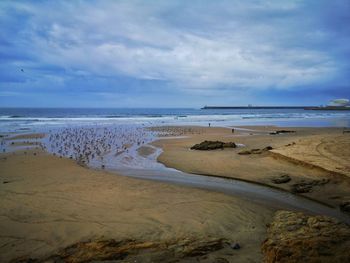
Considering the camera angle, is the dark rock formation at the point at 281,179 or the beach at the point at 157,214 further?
the dark rock formation at the point at 281,179

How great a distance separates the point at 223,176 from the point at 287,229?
598 centimetres

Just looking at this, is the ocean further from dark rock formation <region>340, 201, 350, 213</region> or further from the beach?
dark rock formation <region>340, 201, 350, 213</region>

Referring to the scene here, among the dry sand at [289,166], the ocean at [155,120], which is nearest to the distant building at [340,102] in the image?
the ocean at [155,120]

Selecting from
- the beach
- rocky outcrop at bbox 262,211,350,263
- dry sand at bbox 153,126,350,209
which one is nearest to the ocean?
dry sand at bbox 153,126,350,209

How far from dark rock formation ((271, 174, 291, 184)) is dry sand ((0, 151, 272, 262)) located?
2.58 meters

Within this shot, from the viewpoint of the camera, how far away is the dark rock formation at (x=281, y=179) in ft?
31.9

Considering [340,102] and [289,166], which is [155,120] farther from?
[340,102]

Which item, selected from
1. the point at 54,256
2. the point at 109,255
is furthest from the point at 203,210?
the point at 54,256

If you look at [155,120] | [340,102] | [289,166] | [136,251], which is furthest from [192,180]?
[340,102]

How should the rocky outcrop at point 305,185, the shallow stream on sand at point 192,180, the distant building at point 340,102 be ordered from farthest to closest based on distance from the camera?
the distant building at point 340,102 → the rocky outcrop at point 305,185 → the shallow stream on sand at point 192,180

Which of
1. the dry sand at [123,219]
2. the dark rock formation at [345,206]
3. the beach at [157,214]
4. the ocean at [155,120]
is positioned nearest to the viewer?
the beach at [157,214]

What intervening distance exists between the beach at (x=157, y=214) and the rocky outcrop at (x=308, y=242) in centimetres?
2

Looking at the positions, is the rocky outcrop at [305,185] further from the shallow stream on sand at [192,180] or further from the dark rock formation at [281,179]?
the dark rock formation at [281,179]

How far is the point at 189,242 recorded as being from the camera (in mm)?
5242
